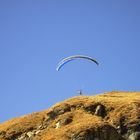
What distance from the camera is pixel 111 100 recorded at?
81.1 meters

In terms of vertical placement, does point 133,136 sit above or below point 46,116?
below

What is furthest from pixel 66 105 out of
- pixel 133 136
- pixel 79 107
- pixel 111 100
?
pixel 133 136

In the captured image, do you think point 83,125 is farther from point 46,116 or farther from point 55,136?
point 46,116

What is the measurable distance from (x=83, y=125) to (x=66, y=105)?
8820 millimetres

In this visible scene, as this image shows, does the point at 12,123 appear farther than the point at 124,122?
Yes

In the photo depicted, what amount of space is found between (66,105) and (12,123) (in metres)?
9.45

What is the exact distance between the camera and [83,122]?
240 feet

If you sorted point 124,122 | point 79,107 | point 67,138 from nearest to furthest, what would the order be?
1. point 67,138
2. point 124,122
3. point 79,107

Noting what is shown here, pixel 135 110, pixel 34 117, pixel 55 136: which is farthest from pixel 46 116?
pixel 135 110

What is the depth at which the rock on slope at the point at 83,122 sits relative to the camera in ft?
232

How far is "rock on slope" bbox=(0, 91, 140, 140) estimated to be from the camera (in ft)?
232

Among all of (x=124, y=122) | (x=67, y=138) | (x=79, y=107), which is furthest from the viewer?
(x=79, y=107)

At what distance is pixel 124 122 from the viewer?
74312 mm

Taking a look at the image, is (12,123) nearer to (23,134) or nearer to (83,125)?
(23,134)
